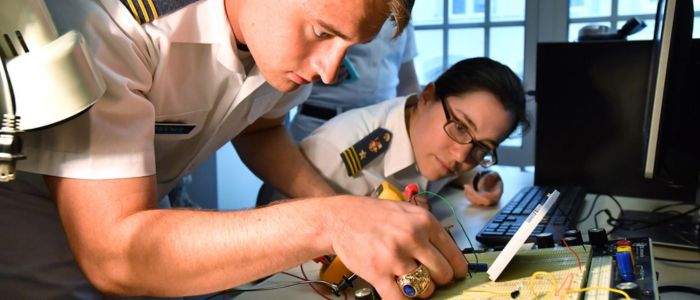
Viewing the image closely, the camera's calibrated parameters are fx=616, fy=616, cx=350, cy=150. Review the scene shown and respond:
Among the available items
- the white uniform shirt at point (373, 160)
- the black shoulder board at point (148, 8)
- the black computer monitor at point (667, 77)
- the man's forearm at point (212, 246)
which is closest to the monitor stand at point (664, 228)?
the black computer monitor at point (667, 77)

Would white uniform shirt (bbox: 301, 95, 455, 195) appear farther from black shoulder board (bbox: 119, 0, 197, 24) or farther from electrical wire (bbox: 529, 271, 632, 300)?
electrical wire (bbox: 529, 271, 632, 300)

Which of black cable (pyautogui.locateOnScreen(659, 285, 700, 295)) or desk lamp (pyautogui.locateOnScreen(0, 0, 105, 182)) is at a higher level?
desk lamp (pyautogui.locateOnScreen(0, 0, 105, 182))

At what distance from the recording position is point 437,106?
1.48 m

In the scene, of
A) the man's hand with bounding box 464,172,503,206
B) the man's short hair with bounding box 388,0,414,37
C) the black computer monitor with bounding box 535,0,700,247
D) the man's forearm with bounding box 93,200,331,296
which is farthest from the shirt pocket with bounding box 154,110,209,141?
the black computer monitor with bounding box 535,0,700,247

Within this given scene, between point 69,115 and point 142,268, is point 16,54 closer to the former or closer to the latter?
point 69,115

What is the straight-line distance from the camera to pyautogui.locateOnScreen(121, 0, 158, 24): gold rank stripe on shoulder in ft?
2.85

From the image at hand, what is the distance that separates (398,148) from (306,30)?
0.67m

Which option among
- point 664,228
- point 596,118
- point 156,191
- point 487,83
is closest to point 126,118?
point 156,191

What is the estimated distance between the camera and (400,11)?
86 cm

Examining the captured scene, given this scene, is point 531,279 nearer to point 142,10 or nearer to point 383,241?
point 383,241

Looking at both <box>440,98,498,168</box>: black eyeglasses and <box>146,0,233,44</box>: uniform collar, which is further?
<box>440,98,498,168</box>: black eyeglasses

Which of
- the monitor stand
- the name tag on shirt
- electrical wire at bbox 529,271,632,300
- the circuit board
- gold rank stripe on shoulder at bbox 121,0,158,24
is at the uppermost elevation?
gold rank stripe on shoulder at bbox 121,0,158,24

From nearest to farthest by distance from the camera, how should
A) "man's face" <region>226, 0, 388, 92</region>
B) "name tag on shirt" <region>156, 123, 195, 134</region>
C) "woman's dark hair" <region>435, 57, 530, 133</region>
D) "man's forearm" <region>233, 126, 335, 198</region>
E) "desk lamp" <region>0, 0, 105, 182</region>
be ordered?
"desk lamp" <region>0, 0, 105, 182</region> < "man's face" <region>226, 0, 388, 92</region> < "name tag on shirt" <region>156, 123, 195, 134</region> < "man's forearm" <region>233, 126, 335, 198</region> < "woman's dark hair" <region>435, 57, 530, 133</region>

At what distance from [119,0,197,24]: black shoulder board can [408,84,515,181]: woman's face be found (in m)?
0.73
